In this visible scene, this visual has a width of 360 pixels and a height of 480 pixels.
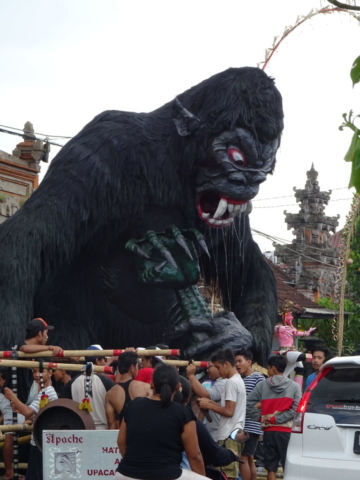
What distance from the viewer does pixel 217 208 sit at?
41.3ft

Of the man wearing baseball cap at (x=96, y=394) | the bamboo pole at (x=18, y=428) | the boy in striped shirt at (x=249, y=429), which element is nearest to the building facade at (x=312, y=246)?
the boy in striped shirt at (x=249, y=429)

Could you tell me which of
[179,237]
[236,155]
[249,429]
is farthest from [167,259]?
[249,429]

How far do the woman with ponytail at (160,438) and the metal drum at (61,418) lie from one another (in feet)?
6.55

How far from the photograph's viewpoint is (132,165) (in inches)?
483

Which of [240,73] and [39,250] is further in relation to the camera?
[240,73]

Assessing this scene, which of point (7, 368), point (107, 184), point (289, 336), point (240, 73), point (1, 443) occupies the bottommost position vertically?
point (1, 443)

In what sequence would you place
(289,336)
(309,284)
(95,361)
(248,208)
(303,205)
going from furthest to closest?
(303,205)
(309,284)
(289,336)
(248,208)
(95,361)

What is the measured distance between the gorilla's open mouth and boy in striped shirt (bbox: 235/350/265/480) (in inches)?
97.0

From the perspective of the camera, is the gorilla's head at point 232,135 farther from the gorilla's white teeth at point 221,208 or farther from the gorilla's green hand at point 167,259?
the gorilla's green hand at point 167,259

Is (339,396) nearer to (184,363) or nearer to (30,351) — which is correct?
(184,363)

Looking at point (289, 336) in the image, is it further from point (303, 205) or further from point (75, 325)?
point (303, 205)

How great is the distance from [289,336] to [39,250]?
6.40m

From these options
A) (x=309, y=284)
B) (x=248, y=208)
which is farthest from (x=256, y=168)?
(x=309, y=284)

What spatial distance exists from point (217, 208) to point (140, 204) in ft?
3.30
